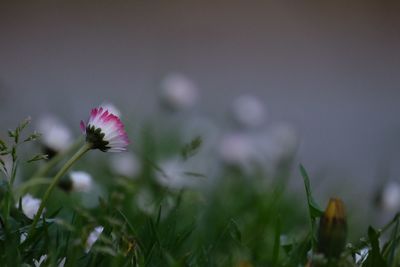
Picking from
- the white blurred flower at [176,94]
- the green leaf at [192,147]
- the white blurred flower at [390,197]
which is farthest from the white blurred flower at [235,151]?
the green leaf at [192,147]

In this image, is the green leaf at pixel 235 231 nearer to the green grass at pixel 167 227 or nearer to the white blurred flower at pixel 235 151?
the green grass at pixel 167 227

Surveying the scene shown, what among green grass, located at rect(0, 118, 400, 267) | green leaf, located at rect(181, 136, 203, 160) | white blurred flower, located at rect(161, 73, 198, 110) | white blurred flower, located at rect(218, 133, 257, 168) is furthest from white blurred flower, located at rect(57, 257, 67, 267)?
white blurred flower, located at rect(161, 73, 198, 110)

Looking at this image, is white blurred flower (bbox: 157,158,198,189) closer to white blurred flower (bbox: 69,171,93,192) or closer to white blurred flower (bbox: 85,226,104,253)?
white blurred flower (bbox: 69,171,93,192)

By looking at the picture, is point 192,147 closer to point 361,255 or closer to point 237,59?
point 361,255

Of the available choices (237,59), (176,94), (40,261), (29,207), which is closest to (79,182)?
(29,207)

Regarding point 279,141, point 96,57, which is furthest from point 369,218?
point 96,57
